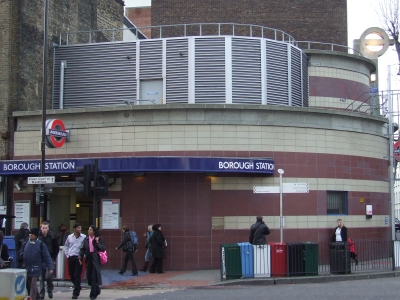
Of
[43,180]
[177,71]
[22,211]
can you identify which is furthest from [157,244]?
[177,71]

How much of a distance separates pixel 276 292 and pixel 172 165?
633 cm

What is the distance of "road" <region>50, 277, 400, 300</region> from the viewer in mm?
15172

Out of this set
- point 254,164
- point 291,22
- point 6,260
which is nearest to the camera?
point 6,260

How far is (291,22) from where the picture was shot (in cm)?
3938

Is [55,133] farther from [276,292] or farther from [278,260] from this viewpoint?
[276,292]

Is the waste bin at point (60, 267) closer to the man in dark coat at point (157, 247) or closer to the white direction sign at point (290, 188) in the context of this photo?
the man in dark coat at point (157, 247)

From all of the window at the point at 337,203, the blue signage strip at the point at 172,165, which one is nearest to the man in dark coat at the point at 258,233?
the blue signage strip at the point at 172,165

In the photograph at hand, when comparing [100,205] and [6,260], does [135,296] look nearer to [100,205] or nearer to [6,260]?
[6,260]

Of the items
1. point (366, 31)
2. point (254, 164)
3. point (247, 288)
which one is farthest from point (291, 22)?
point (247, 288)

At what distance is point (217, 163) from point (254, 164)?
1302mm

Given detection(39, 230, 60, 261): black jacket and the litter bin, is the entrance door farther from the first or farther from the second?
detection(39, 230, 60, 261): black jacket

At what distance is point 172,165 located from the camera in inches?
825

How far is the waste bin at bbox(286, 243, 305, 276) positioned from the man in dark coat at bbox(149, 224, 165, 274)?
4333 mm

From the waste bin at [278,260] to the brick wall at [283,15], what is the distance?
73.9 ft
